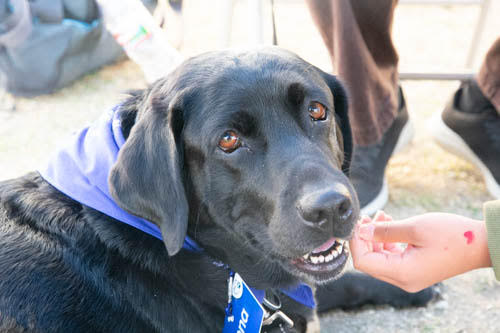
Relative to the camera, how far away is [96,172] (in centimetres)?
200

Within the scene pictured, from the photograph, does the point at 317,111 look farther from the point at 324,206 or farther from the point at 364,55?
the point at 364,55

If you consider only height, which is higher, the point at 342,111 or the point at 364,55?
the point at 342,111

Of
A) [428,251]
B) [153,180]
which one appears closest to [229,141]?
[153,180]

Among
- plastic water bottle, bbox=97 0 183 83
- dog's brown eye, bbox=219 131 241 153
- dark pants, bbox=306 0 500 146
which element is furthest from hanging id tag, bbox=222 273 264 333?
plastic water bottle, bbox=97 0 183 83

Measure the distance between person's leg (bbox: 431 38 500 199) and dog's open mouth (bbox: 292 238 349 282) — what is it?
1899 mm

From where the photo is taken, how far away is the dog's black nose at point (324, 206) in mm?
1701

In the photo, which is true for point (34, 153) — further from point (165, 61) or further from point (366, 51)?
point (366, 51)

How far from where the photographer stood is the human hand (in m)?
2.08

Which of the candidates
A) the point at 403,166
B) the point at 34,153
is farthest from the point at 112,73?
the point at 403,166

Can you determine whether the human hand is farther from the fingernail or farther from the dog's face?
the dog's face

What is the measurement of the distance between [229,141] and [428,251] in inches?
35.1

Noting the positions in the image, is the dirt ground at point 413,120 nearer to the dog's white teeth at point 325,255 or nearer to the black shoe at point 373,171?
the black shoe at point 373,171

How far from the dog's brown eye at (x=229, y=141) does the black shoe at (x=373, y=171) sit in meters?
1.54

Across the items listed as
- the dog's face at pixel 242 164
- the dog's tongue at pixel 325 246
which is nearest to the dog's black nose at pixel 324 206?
the dog's face at pixel 242 164
